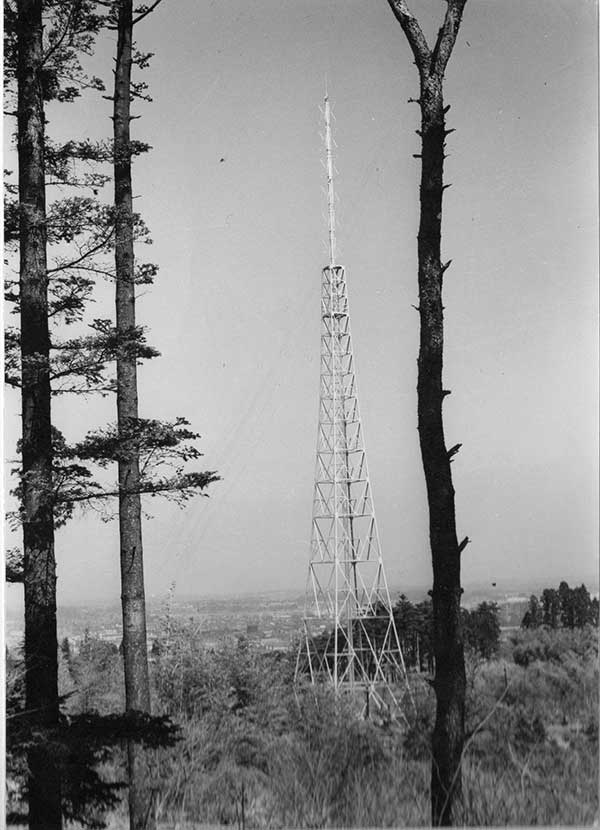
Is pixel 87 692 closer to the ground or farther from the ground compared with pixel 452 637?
closer to the ground

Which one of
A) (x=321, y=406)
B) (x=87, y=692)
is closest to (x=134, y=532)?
(x=87, y=692)

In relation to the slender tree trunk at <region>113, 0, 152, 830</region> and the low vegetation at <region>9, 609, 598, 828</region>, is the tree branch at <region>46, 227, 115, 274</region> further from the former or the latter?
the low vegetation at <region>9, 609, 598, 828</region>

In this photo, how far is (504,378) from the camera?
4.33 m

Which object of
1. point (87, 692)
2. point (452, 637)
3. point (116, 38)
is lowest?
point (87, 692)

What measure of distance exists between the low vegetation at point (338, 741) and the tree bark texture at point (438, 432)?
0.30ft

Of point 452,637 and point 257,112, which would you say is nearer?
point 452,637

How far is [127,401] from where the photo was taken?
4391 millimetres

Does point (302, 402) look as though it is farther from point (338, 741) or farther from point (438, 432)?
point (338, 741)

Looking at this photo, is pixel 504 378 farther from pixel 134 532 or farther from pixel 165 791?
pixel 165 791

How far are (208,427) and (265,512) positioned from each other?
1.81 ft

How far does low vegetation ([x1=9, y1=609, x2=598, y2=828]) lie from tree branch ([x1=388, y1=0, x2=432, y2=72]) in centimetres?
303

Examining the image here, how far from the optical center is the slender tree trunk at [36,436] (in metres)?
3.98

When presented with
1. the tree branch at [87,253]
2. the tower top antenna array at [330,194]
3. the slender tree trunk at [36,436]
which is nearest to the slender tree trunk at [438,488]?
the tower top antenna array at [330,194]

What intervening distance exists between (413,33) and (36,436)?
289cm
